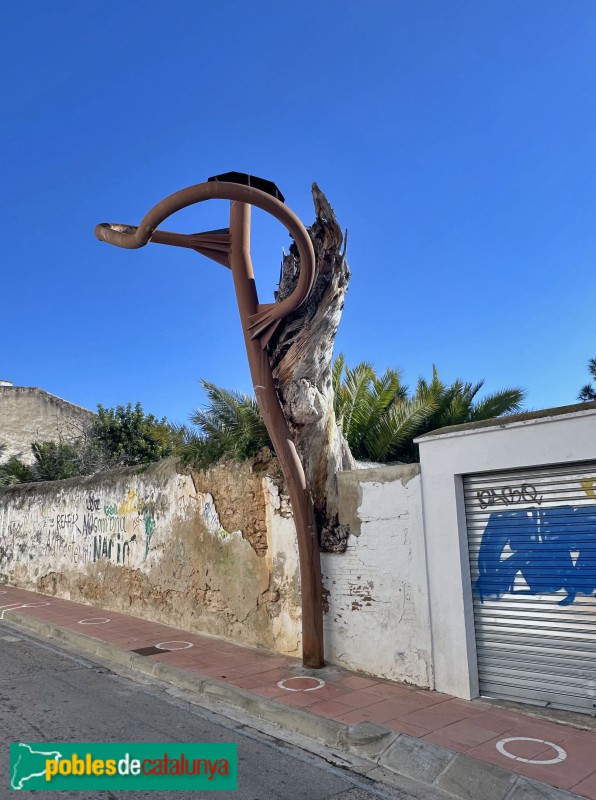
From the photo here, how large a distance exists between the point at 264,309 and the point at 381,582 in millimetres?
3252

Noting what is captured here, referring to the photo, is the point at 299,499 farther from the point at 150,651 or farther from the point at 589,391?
the point at 589,391

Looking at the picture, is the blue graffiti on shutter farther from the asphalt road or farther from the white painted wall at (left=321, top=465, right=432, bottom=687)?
the asphalt road

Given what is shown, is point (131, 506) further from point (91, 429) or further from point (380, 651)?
point (91, 429)

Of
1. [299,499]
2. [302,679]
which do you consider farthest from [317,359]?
[302,679]

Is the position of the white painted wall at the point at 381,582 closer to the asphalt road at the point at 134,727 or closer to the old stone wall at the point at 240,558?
the old stone wall at the point at 240,558

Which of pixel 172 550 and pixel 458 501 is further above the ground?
pixel 458 501

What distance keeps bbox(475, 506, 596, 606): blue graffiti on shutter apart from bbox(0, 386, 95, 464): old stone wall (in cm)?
2209

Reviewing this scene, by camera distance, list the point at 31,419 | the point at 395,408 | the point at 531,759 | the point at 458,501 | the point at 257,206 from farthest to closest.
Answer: the point at 31,419, the point at 395,408, the point at 257,206, the point at 458,501, the point at 531,759

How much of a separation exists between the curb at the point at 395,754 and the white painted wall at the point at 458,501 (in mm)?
1232

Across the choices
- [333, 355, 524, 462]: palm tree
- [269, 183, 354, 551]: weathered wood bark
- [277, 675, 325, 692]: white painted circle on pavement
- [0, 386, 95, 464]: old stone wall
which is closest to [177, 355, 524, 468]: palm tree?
[333, 355, 524, 462]: palm tree

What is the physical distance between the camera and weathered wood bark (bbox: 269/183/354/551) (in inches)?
272

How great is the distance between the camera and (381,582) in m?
6.46

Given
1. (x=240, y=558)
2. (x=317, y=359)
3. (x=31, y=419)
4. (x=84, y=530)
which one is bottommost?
(x=240, y=558)

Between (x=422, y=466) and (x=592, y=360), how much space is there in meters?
13.3
